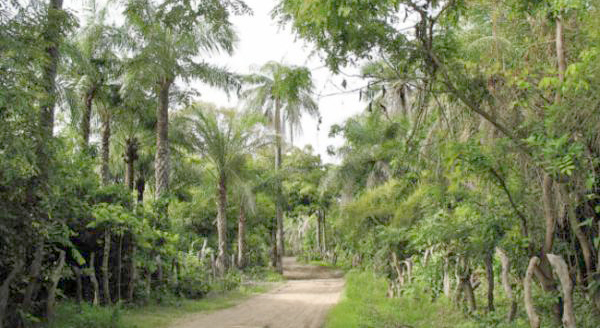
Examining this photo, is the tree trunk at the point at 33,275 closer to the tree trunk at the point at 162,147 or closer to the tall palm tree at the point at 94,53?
the tree trunk at the point at 162,147

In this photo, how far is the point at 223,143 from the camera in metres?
25.4

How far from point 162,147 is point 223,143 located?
6509 millimetres

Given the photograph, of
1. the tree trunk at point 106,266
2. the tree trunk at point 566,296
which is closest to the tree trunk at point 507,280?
the tree trunk at point 566,296

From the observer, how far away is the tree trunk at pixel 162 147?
1889 cm

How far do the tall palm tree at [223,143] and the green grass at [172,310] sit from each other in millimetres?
6529

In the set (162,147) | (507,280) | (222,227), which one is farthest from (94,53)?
(507,280)

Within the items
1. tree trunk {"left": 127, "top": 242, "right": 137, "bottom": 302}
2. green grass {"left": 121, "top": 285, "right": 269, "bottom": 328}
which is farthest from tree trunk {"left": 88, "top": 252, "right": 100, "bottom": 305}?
tree trunk {"left": 127, "top": 242, "right": 137, "bottom": 302}

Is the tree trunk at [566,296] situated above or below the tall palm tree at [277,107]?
below

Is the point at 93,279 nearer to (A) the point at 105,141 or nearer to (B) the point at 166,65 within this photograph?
(B) the point at 166,65

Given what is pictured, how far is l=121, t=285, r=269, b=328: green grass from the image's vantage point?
1145 cm

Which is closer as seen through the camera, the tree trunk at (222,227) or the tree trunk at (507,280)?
the tree trunk at (507,280)

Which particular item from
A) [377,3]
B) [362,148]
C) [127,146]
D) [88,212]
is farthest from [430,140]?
[362,148]

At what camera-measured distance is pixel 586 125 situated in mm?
6469

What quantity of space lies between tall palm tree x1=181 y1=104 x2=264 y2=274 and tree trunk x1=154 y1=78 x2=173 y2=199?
201 inches
